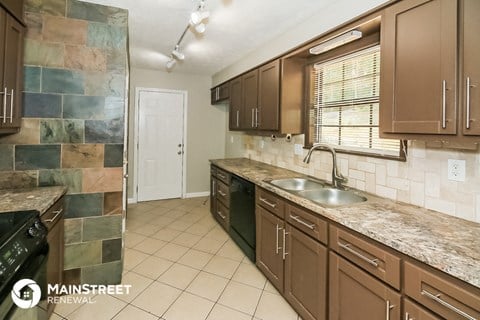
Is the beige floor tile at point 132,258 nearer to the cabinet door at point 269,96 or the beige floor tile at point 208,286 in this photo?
the beige floor tile at point 208,286

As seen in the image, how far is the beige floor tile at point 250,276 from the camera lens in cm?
234

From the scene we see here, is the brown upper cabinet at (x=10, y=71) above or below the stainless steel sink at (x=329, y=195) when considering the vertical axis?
above

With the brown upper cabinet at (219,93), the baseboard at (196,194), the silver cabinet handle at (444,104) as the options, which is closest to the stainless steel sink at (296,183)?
the silver cabinet handle at (444,104)

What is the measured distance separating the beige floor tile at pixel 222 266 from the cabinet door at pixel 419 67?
1.88m

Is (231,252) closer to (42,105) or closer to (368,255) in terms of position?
(368,255)

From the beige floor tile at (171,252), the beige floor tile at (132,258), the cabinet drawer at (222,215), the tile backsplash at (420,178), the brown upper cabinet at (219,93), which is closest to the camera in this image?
the tile backsplash at (420,178)

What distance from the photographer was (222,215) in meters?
3.59

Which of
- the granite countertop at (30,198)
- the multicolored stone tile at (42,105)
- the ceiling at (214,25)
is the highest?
the ceiling at (214,25)

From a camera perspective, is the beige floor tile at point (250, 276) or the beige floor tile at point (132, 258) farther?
the beige floor tile at point (132, 258)

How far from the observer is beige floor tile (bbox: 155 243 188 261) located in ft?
9.21

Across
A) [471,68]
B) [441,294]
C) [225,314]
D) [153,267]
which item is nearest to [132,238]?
[153,267]

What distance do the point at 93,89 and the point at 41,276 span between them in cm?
145

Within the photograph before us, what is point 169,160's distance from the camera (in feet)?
16.5

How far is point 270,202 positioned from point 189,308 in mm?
1051
